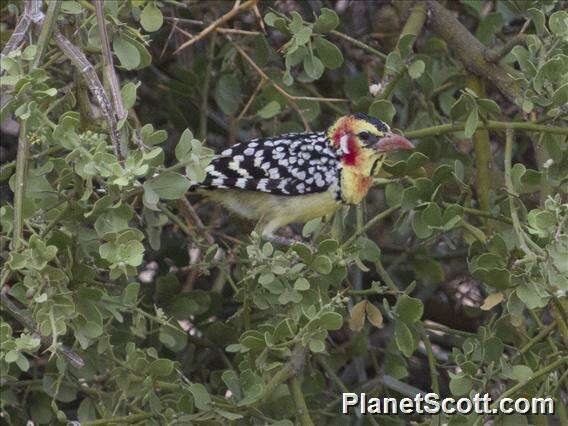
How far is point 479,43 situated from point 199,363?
44.5 inches

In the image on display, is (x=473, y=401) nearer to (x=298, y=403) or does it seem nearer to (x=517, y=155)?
(x=298, y=403)

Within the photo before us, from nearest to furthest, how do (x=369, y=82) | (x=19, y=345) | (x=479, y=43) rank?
(x=19, y=345), (x=479, y=43), (x=369, y=82)

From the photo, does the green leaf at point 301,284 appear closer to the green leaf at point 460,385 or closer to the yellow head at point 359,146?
the green leaf at point 460,385

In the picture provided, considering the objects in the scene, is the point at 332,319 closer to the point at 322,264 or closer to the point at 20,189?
the point at 322,264

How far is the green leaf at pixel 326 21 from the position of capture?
2779 mm

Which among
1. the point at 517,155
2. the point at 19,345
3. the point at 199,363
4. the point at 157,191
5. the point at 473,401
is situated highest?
the point at 157,191

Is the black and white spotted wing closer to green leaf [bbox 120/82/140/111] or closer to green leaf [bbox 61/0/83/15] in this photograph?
green leaf [bbox 61/0/83/15]

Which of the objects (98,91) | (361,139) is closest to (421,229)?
(361,139)

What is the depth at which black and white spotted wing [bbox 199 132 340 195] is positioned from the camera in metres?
3.11

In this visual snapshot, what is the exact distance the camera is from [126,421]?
2406 mm

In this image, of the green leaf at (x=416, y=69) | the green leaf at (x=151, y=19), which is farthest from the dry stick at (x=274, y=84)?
the green leaf at (x=151, y=19)

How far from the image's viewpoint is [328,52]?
2.87 meters

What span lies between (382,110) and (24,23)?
0.94 meters

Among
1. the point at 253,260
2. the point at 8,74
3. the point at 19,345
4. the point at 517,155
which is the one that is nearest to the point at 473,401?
the point at 253,260
